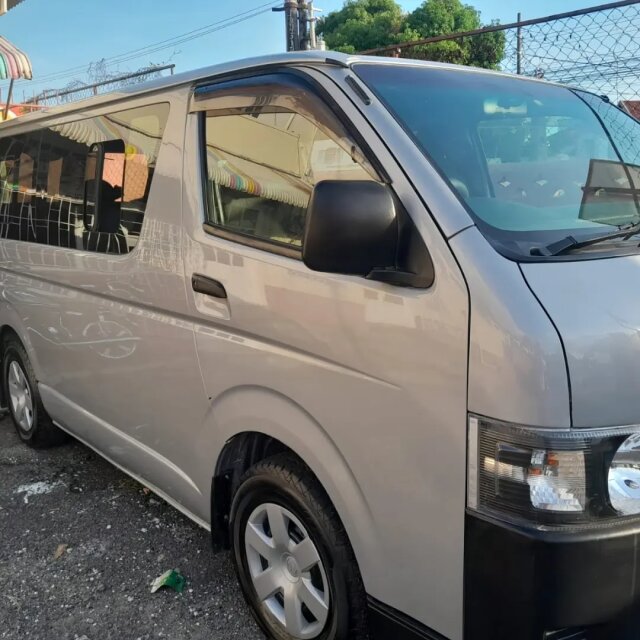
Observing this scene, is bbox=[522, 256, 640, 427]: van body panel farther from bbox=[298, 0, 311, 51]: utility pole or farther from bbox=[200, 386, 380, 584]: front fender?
bbox=[298, 0, 311, 51]: utility pole

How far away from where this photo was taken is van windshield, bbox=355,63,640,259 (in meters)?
1.90

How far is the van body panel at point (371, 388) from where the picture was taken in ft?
5.54

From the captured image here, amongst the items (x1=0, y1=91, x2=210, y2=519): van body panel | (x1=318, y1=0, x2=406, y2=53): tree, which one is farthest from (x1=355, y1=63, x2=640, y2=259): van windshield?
(x1=318, y1=0, x2=406, y2=53): tree

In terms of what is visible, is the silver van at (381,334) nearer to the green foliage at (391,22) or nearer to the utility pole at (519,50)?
the utility pole at (519,50)

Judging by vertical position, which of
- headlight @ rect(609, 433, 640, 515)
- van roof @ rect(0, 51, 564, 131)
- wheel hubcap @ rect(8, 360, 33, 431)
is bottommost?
wheel hubcap @ rect(8, 360, 33, 431)

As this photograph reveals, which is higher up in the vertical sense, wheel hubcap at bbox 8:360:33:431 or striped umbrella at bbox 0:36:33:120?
striped umbrella at bbox 0:36:33:120

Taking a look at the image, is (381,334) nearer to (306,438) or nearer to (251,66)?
(306,438)

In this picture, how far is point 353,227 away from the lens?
5.71ft

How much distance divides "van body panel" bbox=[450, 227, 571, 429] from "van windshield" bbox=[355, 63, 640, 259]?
0.44 ft

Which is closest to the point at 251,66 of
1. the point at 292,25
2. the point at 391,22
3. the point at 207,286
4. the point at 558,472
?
the point at 207,286

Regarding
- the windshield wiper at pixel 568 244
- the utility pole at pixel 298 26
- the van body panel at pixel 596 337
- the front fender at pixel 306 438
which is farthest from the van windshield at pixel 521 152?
the utility pole at pixel 298 26

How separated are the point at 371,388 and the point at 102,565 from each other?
1995mm

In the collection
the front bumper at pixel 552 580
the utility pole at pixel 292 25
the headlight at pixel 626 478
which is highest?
the utility pole at pixel 292 25

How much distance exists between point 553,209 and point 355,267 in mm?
717
